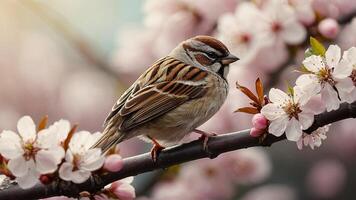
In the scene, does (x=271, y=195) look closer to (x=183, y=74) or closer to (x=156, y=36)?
(x=156, y=36)

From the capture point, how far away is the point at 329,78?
1.72m

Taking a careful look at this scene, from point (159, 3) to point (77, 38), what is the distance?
40cm

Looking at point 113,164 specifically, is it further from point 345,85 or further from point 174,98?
point 174,98

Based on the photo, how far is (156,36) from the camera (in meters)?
3.72

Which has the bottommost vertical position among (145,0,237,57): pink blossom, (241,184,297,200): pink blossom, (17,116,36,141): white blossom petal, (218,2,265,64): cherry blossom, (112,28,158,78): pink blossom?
(17,116,36,141): white blossom petal

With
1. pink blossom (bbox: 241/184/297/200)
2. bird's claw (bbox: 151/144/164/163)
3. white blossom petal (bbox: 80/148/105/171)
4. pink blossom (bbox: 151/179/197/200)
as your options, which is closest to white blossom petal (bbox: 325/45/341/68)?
bird's claw (bbox: 151/144/164/163)

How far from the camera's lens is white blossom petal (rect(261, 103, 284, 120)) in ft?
5.66

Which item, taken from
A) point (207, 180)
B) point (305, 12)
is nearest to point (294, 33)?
point (305, 12)

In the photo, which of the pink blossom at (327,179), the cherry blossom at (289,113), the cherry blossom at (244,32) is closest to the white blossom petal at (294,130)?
the cherry blossom at (289,113)

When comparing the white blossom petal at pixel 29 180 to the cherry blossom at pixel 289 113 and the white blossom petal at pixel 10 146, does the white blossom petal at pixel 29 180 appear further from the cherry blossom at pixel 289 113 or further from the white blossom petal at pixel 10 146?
the cherry blossom at pixel 289 113

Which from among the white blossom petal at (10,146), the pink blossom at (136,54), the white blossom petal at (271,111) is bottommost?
the white blossom petal at (271,111)

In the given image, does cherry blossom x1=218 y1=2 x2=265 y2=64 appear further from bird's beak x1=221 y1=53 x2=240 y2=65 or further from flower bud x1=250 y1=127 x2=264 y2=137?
flower bud x1=250 y1=127 x2=264 y2=137

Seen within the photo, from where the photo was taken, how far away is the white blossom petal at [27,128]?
70.1 inches

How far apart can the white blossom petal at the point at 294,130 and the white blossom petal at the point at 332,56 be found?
14 centimetres
